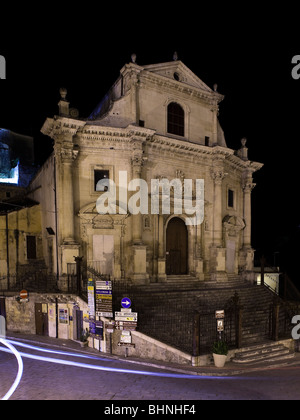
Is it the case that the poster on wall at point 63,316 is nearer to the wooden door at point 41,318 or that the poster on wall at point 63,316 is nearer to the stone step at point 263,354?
the wooden door at point 41,318

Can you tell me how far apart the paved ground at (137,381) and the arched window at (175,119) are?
45.0 ft

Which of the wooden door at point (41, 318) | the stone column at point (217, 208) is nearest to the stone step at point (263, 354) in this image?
the stone column at point (217, 208)

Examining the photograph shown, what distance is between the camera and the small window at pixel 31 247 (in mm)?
19281

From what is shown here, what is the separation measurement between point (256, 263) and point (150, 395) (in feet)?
76.0

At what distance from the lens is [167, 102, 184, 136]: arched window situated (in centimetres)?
1858

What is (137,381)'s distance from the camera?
8.55 m

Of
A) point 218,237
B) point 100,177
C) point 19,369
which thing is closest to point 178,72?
point 100,177

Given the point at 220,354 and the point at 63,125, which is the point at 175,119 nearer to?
the point at 63,125

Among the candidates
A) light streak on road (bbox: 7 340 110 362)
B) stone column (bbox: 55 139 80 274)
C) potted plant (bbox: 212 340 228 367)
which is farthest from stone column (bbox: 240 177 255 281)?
light streak on road (bbox: 7 340 110 362)

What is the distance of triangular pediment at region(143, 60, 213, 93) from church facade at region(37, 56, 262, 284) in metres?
0.06

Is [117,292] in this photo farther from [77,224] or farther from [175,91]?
[175,91]

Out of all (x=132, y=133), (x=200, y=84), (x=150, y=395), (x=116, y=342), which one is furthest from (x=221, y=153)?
(x=150, y=395)

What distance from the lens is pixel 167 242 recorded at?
18.1 m

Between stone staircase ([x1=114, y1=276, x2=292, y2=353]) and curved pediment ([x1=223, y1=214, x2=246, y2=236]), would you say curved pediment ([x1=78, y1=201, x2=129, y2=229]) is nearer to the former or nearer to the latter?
stone staircase ([x1=114, y1=276, x2=292, y2=353])
